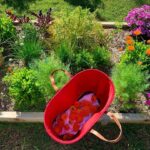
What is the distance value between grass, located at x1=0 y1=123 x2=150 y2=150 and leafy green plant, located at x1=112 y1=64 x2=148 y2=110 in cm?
25

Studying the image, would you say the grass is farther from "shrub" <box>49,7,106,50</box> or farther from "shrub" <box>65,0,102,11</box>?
"shrub" <box>65,0,102,11</box>

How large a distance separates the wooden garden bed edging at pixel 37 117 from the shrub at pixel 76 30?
35.2 inches

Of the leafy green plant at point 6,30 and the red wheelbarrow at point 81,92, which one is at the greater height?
the leafy green plant at point 6,30

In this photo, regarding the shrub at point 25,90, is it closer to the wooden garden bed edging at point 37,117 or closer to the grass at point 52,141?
the wooden garden bed edging at point 37,117

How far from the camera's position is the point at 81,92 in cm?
362

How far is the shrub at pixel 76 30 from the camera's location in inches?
157

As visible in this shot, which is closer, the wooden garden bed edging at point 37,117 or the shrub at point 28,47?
the wooden garden bed edging at point 37,117

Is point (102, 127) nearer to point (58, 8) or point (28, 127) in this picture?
point (28, 127)

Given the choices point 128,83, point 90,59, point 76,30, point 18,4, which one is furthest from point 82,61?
point 18,4

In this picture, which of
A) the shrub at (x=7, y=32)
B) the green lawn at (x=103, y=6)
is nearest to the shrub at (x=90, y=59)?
the shrub at (x=7, y=32)

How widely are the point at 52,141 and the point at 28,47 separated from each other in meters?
1.04

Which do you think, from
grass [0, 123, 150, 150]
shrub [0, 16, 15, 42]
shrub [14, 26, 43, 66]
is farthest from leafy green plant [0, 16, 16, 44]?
grass [0, 123, 150, 150]

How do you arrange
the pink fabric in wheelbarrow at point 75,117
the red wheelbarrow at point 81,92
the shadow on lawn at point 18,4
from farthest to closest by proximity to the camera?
the shadow on lawn at point 18,4 < the pink fabric in wheelbarrow at point 75,117 < the red wheelbarrow at point 81,92

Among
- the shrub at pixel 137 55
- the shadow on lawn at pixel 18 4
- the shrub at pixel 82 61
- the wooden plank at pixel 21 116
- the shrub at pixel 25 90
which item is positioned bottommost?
the wooden plank at pixel 21 116
